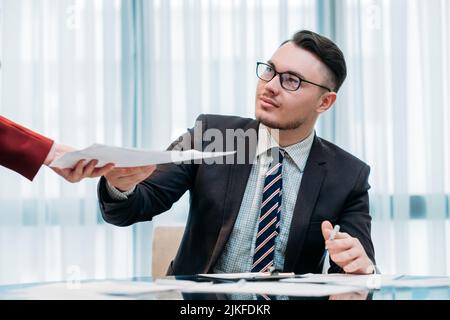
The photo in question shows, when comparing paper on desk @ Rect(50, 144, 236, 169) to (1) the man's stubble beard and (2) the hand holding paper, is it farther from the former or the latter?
(1) the man's stubble beard

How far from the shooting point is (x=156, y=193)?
6.66ft

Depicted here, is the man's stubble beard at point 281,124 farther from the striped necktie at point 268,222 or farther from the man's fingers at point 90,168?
the man's fingers at point 90,168

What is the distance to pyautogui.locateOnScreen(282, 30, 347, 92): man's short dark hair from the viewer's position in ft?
7.16

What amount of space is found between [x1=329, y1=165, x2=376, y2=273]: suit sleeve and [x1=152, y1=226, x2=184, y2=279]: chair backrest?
1.82 feet

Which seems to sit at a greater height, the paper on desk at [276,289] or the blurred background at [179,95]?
the blurred background at [179,95]

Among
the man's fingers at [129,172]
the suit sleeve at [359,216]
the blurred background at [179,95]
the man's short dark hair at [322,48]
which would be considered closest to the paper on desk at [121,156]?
the man's fingers at [129,172]

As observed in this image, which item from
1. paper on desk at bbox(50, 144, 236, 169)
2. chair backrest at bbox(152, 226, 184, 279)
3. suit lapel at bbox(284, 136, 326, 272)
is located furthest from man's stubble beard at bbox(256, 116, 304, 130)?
paper on desk at bbox(50, 144, 236, 169)

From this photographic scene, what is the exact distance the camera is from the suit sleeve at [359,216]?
6.28ft

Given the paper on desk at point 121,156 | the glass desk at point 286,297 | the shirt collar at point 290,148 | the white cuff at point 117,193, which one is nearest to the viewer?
the glass desk at point 286,297

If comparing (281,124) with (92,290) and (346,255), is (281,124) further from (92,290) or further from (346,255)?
(92,290)

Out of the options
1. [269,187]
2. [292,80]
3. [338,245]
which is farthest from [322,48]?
[338,245]

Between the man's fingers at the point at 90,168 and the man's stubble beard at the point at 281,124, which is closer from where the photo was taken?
the man's fingers at the point at 90,168

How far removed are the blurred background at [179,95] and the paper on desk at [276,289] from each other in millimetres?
2329

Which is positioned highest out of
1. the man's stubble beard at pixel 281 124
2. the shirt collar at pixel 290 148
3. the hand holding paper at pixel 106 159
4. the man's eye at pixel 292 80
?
the man's eye at pixel 292 80
